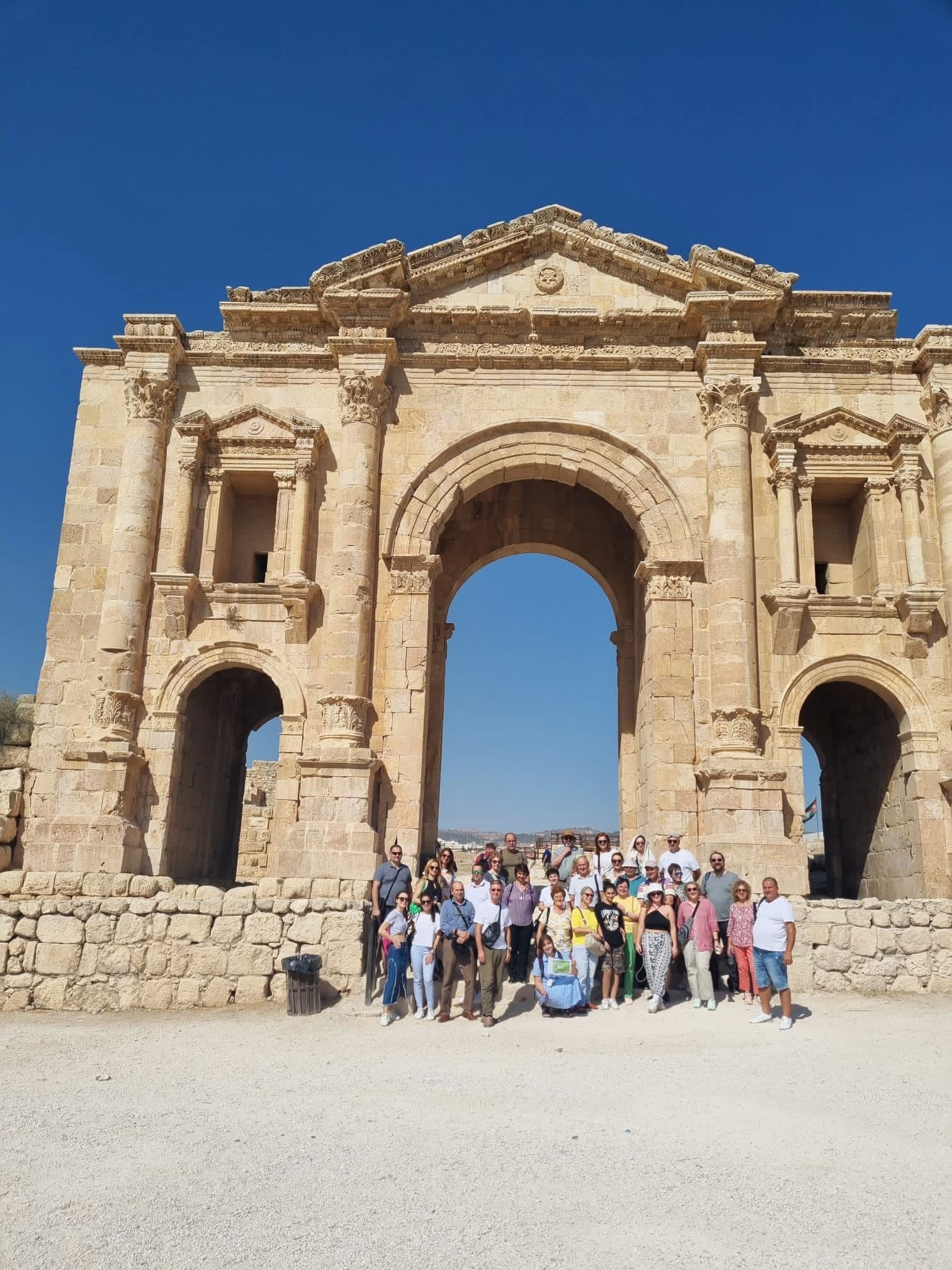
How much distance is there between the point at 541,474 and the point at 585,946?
8.51m

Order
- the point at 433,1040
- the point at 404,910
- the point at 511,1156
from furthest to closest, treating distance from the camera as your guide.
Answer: the point at 404,910, the point at 433,1040, the point at 511,1156

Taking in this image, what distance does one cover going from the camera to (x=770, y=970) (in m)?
10.0

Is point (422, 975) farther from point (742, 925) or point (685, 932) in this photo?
point (742, 925)

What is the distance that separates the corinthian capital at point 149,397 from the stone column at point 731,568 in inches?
353

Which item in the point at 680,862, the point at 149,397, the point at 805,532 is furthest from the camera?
the point at 149,397

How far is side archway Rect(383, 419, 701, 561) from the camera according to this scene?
1567 centimetres

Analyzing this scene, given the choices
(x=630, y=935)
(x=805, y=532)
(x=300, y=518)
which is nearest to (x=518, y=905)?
(x=630, y=935)

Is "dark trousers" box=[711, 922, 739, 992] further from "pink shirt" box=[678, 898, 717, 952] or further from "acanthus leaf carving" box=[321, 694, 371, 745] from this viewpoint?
"acanthus leaf carving" box=[321, 694, 371, 745]

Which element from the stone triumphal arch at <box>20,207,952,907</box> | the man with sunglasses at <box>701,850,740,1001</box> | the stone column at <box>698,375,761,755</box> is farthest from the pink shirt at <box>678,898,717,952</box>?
the stone column at <box>698,375,761,755</box>

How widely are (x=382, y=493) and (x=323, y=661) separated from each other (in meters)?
2.98

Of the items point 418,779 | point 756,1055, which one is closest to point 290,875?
point 418,779

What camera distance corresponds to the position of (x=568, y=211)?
54.5 feet

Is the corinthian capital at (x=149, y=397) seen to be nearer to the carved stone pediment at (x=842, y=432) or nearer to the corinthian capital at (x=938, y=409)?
the carved stone pediment at (x=842, y=432)

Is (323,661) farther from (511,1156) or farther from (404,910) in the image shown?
(511,1156)
